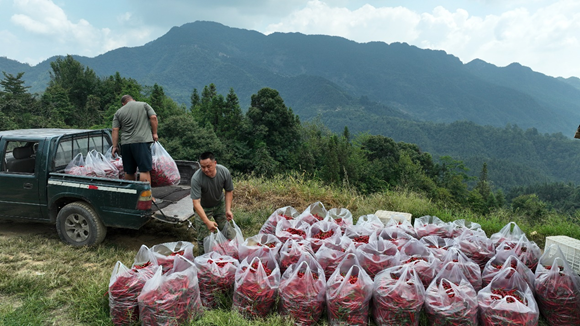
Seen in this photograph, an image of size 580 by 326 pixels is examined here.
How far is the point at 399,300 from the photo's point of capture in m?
2.87

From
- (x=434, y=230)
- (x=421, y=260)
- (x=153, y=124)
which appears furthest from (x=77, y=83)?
(x=421, y=260)

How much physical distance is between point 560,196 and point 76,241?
70446mm

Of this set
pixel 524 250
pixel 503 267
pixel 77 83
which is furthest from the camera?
pixel 77 83

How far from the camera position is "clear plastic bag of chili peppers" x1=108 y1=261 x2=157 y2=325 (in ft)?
9.53

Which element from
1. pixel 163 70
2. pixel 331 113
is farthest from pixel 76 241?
pixel 163 70

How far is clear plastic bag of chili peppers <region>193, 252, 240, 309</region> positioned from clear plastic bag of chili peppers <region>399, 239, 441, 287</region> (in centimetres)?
161

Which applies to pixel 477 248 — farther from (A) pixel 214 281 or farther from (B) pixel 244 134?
(B) pixel 244 134

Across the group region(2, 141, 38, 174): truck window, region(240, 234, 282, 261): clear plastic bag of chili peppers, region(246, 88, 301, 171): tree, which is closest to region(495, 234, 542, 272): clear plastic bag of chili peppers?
region(240, 234, 282, 261): clear plastic bag of chili peppers

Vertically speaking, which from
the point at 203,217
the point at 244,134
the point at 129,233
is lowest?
the point at 244,134

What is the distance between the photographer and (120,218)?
443cm

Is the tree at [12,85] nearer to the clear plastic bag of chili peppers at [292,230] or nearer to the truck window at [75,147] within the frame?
the truck window at [75,147]

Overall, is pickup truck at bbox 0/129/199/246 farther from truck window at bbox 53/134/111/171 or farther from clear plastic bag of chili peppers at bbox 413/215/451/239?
clear plastic bag of chili peppers at bbox 413/215/451/239

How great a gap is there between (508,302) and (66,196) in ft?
16.1

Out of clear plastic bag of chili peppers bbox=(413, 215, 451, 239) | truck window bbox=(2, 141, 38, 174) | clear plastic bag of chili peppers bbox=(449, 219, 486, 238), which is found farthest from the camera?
truck window bbox=(2, 141, 38, 174)
